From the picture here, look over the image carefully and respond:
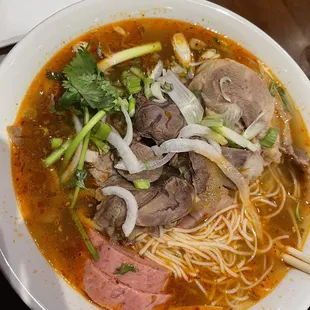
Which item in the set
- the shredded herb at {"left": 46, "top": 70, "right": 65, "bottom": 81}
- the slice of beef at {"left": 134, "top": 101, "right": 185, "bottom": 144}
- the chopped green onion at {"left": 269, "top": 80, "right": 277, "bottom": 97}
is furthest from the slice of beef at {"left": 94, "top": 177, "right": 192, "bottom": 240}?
the chopped green onion at {"left": 269, "top": 80, "right": 277, "bottom": 97}

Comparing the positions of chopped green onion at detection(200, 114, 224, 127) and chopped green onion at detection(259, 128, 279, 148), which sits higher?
chopped green onion at detection(200, 114, 224, 127)

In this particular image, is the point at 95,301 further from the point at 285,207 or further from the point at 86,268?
the point at 285,207

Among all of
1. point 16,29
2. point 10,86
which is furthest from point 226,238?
point 16,29

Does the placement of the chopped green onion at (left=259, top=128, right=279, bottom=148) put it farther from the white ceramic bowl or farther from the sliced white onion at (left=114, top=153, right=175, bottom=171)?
the sliced white onion at (left=114, top=153, right=175, bottom=171)

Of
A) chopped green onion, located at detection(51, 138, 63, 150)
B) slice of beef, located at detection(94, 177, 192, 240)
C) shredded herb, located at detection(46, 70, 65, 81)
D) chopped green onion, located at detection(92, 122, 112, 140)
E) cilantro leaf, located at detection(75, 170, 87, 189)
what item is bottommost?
slice of beef, located at detection(94, 177, 192, 240)

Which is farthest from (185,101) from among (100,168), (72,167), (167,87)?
(72,167)

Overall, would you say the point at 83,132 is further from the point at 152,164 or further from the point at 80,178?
the point at 152,164
